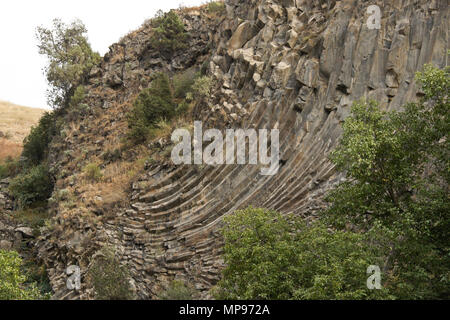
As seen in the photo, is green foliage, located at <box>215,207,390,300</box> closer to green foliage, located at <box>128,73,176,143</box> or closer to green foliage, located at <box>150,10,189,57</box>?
green foliage, located at <box>128,73,176,143</box>

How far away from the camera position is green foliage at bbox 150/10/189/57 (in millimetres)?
35406

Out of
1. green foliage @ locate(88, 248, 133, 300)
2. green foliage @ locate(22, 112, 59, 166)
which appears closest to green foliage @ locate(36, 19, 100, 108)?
green foliage @ locate(22, 112, 59, 166)

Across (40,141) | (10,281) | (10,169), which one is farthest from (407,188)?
(10,169)

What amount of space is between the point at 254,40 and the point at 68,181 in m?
13.1

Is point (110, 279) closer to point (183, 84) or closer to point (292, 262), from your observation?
point (292, 262)

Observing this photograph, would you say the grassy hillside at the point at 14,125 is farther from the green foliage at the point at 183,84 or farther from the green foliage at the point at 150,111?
the green foliage at the point at 183,84

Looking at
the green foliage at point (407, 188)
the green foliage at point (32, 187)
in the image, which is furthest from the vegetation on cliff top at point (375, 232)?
the green foliage at point (32, 187)

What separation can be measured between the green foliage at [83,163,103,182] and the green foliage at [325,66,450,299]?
16576mm

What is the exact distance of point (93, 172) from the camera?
28.9 metres

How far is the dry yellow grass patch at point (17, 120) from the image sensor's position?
56.8 metres

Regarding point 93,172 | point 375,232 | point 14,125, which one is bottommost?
point 375,232

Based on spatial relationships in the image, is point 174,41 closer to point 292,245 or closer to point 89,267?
point 89,267

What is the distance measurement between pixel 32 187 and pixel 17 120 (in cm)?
3322
